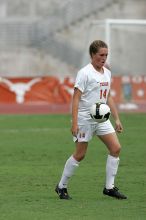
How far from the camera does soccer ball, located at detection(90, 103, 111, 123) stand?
10.5 meters

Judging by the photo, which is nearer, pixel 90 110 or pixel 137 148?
pixel 90 110

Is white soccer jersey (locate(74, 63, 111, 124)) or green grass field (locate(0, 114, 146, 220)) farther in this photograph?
white soccer jersey (locate(74, 63, 111, 124))

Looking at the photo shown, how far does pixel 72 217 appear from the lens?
→ 30.8 feet

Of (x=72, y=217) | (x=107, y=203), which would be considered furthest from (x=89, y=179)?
(x=72, y=217)

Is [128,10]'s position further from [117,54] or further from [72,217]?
[72,217]

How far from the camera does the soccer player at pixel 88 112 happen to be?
10.5 metres

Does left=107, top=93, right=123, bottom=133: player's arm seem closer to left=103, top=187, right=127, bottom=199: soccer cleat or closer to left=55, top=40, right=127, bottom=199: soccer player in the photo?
left=55, top=40, right=127, bottom=199: soccer player

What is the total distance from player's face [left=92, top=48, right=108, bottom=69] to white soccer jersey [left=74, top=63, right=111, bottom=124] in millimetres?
90

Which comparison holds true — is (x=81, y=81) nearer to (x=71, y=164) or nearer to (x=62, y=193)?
(x=71, y=164)

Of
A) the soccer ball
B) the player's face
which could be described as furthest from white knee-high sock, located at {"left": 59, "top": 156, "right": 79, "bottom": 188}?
the player's face

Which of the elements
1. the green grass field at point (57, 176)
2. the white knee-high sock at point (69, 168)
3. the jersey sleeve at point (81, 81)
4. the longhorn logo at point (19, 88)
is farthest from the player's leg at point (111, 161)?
the longhorn logo at point (19, 88)

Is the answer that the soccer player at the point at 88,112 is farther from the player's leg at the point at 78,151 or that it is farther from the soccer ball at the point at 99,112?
the soccer ball at the point at 99,112

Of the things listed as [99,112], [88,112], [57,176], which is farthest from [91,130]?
[57,176]

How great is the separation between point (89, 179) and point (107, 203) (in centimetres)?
228
